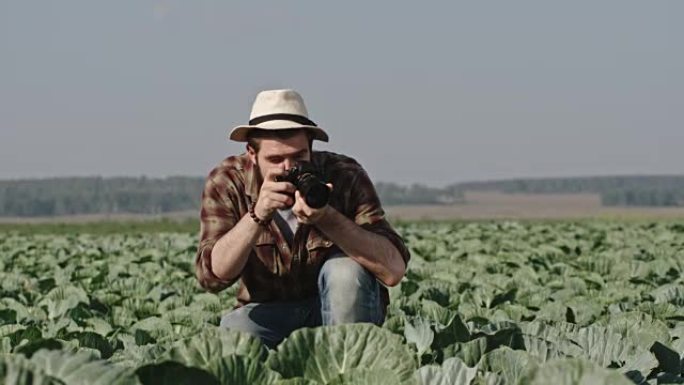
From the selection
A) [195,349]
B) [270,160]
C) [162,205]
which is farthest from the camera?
[162,205]

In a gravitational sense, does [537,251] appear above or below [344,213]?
below

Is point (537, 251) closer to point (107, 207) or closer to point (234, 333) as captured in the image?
point (234, 333)

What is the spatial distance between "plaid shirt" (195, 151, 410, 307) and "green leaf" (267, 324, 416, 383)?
5.16 feet

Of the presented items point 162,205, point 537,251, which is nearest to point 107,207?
point 162,205

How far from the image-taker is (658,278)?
9.63 metres

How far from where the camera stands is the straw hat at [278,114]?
4.52 metres

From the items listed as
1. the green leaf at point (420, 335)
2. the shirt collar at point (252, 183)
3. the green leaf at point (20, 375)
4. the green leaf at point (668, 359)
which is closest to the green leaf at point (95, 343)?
the shirt collar at point (252, 183)

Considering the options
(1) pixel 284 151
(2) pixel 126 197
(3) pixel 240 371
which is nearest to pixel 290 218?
(1) pixel 284 151

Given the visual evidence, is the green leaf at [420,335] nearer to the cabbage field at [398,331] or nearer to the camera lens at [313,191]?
the cabbage field at [398,331]

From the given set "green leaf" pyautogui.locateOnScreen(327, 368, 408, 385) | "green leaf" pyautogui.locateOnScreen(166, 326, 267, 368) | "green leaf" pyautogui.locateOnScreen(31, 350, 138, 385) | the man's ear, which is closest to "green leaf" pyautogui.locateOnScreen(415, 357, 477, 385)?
"green leaf" pyautogui.locateOnScreen(327, 368, 408, 385)

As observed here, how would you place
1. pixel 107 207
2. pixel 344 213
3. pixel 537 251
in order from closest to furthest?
pixel 344 213, pixel 537 251, pixel 107 207

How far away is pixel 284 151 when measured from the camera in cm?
449

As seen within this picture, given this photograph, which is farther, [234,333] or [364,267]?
[364,267]

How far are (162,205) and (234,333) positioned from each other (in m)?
149
